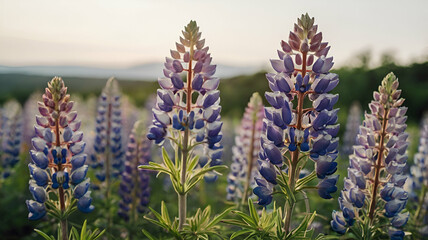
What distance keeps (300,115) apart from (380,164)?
2.95 feet

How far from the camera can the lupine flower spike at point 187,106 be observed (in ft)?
11.0

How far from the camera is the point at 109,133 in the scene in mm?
5805

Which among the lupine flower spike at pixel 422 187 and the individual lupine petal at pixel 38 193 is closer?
the individual lupine petal at pixel 38 193

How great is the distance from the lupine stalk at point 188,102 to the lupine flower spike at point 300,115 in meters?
0.46

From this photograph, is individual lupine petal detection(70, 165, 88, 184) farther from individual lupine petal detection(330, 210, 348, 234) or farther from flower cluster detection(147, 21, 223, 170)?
individual lupine petal detection(330, 210, 348, 234)

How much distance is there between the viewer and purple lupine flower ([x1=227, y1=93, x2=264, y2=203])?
16.8 feet

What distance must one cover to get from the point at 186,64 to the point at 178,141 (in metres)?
0.65

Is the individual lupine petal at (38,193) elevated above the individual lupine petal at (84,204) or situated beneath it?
elevated above

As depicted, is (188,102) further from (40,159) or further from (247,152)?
(247,152)

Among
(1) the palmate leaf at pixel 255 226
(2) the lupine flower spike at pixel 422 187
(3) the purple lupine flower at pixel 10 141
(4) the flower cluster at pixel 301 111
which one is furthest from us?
(3) the purple lupine flower at pixel 10 141


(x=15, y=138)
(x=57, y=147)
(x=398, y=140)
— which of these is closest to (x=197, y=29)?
(x=57, y=147)

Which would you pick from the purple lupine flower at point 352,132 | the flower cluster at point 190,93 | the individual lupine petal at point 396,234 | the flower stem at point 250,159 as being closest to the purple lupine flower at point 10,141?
the flower stem at point 250,159

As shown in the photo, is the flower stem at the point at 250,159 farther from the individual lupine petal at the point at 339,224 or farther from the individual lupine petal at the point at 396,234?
the individual lupine petal at the point at 396,234

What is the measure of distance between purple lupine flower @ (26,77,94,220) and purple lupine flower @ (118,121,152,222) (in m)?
1.80
